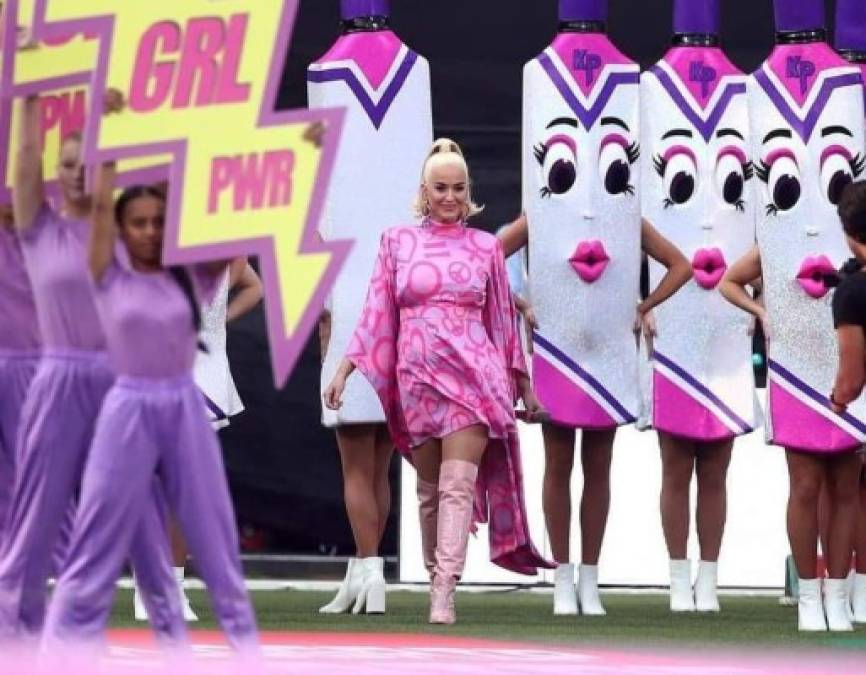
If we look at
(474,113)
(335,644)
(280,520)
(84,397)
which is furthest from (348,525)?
(84,397)

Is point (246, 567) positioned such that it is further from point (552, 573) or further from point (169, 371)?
point (169, 371)

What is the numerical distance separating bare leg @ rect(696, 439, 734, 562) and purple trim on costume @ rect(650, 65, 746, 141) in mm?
1185

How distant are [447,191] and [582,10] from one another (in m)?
1.35

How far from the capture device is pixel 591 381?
1038 cm

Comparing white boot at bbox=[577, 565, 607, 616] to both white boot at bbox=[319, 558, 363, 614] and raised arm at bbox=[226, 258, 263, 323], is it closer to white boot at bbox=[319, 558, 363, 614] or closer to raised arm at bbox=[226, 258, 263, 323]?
white boot at bbox=[319, 558, 363, 614]

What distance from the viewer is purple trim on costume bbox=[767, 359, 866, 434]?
9.68 meters

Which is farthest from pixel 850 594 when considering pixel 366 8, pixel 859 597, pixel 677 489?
pixel 366 8

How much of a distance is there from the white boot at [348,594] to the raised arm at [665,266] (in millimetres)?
1421

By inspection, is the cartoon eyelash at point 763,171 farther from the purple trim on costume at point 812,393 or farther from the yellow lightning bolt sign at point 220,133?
the yellow lightning bolt sign at point 220,133

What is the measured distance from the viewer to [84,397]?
691 centimetres

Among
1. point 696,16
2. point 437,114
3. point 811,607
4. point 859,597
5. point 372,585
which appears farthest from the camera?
point 437,114

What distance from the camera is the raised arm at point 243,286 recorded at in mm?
9438

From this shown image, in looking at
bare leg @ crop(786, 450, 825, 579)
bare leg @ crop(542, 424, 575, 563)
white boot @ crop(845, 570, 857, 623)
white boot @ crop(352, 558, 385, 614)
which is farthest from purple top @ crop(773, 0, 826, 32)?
white boot @ crop(352, 558, 385, 614)

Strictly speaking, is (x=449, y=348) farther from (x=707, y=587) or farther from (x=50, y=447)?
→ (x=50, y=447)
